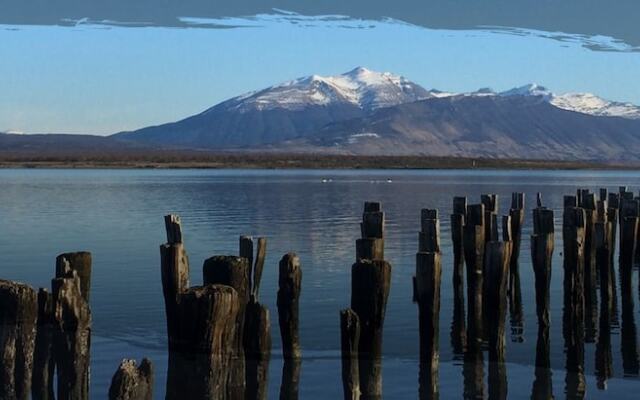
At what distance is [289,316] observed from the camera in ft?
50.9

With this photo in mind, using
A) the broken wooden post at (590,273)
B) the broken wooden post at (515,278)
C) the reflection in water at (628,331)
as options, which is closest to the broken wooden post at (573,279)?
the reflection in water at (628,331)

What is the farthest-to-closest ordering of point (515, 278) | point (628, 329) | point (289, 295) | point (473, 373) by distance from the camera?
point (515, 278) < point (628, 329) < point (473, 373) < point (289, 295)

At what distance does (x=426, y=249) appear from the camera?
21.8m

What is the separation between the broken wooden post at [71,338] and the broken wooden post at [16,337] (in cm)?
31

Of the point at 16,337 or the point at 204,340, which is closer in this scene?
the point at 204,340

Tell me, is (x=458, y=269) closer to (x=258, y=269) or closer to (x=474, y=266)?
(x=474, y=266)

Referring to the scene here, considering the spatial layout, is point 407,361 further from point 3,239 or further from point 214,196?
point 214,196

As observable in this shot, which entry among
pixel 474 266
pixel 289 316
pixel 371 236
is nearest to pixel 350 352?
pixel 289 316

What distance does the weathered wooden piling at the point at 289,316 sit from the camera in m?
15.2

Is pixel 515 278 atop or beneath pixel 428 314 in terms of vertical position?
beneath

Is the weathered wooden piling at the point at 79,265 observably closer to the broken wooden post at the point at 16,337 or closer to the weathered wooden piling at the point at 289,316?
the broken wooden post at the point at 16,337

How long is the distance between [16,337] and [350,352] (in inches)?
176

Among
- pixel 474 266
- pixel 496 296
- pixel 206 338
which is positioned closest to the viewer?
pixel 206 338

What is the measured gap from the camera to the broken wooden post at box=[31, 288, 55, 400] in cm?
1285
